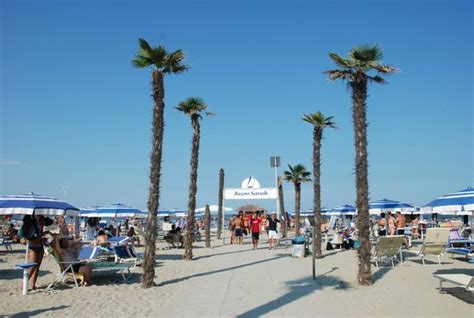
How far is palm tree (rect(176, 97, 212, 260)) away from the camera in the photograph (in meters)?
16.3

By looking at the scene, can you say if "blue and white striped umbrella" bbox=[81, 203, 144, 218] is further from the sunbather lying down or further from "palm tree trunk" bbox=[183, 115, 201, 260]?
the sunbather lying down

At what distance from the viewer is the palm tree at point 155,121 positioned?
10469 mm

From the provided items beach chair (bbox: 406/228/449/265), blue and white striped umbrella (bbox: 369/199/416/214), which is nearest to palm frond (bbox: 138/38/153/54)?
beach chair (bbox: 406/228/449/265)

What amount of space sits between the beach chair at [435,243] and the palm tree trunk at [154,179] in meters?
8.01

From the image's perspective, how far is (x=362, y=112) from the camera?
10.5m

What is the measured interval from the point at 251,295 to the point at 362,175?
3.70m

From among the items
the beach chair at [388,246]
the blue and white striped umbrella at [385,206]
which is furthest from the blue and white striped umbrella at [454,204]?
the blue and white striped umbrella at [385,206]

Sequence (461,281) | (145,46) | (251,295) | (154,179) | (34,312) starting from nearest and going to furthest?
(34,312)
(461,281)
(251,295)
(154,179)
(145,46)

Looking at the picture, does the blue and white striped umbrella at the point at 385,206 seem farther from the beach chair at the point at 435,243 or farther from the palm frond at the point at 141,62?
the palm frond at the point at 141,62

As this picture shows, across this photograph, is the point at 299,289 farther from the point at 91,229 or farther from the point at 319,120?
the point at 91,229

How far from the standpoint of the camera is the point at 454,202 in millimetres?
12531

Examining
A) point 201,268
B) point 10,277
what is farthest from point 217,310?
point 10,277

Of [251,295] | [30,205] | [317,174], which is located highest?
[317,174]

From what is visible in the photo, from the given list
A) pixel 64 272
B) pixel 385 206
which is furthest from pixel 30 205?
pixel 385 206
